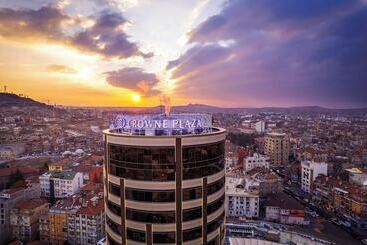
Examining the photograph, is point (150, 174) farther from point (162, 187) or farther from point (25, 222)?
point (25, 222)

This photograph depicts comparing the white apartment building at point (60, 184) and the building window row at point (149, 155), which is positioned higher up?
the building window row at point (149, 155)

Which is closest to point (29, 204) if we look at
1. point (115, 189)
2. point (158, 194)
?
point (115, 189)

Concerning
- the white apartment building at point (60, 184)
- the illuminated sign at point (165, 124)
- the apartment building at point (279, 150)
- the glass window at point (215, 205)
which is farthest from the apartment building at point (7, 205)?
the apartment building at point (279, 150)

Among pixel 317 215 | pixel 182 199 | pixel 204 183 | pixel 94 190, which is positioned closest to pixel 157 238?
pixel 182 199

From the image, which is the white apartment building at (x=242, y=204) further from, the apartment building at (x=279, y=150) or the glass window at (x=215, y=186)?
the apartment building at (x=279, y=150)

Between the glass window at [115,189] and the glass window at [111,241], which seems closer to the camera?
the glass window at [115,189]

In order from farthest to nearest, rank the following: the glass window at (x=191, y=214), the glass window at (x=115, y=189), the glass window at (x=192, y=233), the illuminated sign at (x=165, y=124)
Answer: the illuminated sign at (x=165, y=124) → the glass window at (x=115, y=189) → the glass window at (x=192, y=233) → the glass window at (x=191, y=214)
